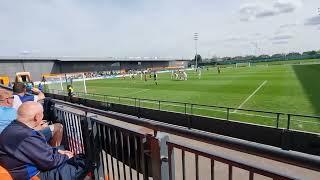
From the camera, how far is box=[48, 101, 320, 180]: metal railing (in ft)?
7.07

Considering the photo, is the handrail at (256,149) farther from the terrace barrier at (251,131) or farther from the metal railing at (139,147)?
the terrace barrier at (251,131)

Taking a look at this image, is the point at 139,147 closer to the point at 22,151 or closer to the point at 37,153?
the point at 37,153

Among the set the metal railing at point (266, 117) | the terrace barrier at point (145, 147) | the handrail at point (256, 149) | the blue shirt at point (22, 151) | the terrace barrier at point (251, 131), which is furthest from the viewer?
the metal railing at point (266, 117)

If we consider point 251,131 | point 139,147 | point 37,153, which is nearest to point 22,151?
point 37,153

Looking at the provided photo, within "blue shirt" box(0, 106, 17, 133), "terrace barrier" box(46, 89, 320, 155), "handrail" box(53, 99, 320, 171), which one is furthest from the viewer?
"terrace barrier" box(46, 89, 320, 155)

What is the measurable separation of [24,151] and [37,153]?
0.15 m

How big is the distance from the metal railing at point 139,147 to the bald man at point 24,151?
876 mm

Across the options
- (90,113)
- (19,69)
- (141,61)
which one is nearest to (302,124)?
(90,113)

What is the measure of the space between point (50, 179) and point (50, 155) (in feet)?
2.87

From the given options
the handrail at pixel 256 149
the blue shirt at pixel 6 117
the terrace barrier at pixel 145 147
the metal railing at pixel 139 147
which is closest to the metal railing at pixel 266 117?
the metal railing at pixel 139 147

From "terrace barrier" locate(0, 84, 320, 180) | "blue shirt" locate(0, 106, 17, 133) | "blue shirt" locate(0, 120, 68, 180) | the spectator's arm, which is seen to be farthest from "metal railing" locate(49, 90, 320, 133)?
"blue shirt" locate(0, 120, 68, 180)

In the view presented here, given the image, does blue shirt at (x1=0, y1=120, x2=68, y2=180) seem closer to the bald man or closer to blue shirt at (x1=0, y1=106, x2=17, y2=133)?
the bald man

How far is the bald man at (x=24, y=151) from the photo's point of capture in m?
3.43

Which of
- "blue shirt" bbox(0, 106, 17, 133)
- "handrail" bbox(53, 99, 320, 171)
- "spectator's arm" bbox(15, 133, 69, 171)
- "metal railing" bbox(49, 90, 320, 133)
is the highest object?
"handrail" bbox(53, 99, 320, 171)
